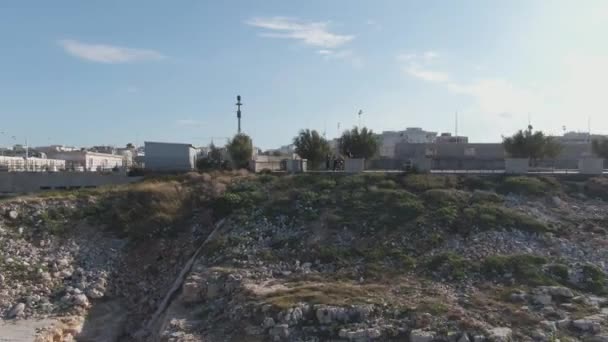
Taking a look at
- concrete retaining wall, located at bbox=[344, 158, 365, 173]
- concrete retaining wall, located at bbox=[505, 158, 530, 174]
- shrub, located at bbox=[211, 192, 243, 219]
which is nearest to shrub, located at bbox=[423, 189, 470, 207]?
concrete retaining wall, located at bbox=[505, 158, 530, 174]

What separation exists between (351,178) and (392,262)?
33.5ft

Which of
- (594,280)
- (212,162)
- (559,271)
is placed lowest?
(594,280)

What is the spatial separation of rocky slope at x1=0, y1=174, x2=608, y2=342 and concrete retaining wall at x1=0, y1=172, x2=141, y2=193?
Result: 181 inches

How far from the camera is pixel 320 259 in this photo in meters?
23.6

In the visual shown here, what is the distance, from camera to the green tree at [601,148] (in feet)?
147

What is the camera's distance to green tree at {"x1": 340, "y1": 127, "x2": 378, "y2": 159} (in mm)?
42594

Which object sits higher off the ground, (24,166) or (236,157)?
(236,157)

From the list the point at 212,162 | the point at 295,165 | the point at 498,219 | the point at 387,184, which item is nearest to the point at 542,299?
the point at 498,219

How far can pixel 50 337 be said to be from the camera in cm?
1972

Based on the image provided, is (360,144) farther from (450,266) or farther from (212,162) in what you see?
(450,266)

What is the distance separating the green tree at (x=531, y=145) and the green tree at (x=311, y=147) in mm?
12938

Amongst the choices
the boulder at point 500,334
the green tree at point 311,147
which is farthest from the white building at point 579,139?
the boulder at point 500,334

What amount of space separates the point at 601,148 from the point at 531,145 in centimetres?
741

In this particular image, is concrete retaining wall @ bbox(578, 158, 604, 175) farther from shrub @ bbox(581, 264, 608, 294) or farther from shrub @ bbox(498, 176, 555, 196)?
shrub @ bbox(581, 264, 608, 294)
